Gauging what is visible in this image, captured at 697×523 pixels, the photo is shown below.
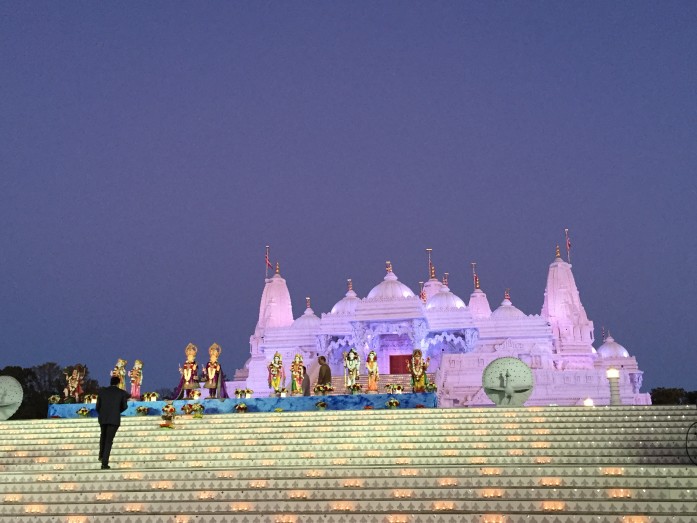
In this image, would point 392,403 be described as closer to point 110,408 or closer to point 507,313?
point 110,408

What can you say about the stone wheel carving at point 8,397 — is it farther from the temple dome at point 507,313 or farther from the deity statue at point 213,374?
the temple dome at point 507,313

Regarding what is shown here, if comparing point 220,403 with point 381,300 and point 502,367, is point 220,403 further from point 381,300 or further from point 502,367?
point 381,300

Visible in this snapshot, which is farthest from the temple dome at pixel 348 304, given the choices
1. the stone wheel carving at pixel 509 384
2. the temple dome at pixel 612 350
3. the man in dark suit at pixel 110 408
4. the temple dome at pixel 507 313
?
the man in dark suit at pixel 110 408

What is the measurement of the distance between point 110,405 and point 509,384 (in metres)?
8.46

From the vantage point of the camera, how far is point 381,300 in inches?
1410

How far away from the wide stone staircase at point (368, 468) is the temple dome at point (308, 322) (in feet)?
75.9

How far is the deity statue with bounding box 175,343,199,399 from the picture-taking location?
19016mm

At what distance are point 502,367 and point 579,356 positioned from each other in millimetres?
22999

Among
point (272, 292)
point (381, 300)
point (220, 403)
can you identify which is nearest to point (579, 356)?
point (381, 300)

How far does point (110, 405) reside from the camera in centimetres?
1138

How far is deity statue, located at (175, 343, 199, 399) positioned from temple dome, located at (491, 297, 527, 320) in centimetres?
2152

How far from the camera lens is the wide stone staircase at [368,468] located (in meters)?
9.70

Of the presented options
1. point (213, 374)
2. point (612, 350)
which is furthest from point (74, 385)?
point (612, 350)

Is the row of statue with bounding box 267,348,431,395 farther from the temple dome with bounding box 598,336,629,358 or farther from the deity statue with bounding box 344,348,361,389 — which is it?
the temple dome with bounding box 598,336,629,358
